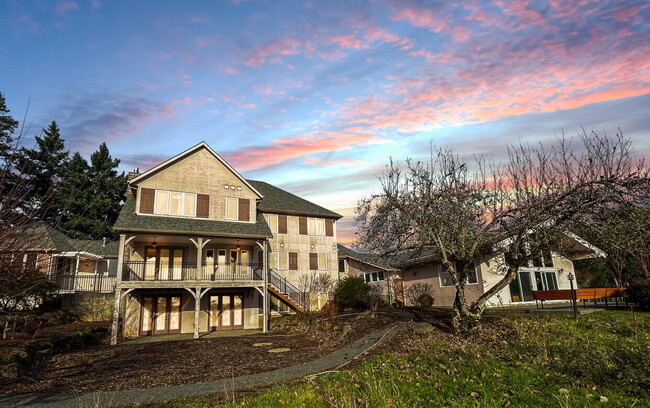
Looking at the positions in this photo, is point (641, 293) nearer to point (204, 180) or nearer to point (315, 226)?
point (315, 226)

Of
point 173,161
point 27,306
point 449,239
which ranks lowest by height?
point 27,306

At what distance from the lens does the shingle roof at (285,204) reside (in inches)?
1139

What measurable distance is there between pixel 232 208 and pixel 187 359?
11.8m

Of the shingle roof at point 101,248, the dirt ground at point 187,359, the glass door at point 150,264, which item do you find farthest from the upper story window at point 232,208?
the shingle roof at point 101,248

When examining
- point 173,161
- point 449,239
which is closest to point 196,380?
point 449,239

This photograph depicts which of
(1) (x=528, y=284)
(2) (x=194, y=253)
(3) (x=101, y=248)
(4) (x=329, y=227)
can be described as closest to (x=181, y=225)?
(2) (x=194, y=253)

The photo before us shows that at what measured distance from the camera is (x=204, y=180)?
24.0m

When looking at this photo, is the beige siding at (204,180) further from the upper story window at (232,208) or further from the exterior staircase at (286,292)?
the exterior staircase at (286,292)

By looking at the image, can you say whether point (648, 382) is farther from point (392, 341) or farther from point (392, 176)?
point (392, 176)

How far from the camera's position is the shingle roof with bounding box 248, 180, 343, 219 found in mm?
28922

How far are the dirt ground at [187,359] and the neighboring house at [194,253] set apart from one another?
3455mm

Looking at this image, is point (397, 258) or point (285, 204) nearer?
point (397, 258)

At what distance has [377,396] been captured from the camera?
6.80 metres

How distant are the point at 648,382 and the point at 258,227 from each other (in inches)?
788
